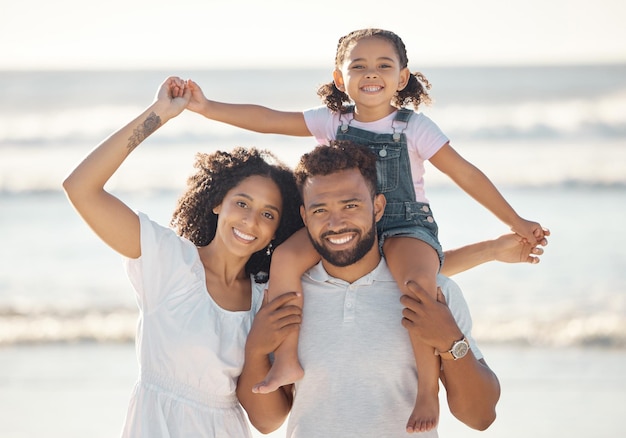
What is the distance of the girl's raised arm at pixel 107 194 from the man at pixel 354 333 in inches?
24.5

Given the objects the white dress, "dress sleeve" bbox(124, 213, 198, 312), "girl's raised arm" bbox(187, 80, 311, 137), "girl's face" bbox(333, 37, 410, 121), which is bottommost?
the white dress

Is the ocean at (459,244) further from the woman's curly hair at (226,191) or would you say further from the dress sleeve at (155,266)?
the dress sleeve at (155,266)

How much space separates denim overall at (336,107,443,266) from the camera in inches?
175

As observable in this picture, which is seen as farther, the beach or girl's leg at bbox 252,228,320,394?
the beach

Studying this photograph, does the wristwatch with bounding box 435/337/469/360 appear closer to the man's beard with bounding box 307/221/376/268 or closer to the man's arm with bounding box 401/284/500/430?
the man's arm with bounding box 401/284/500/430

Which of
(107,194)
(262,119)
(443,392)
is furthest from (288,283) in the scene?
(443,392)

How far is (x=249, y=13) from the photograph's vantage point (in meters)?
32.8

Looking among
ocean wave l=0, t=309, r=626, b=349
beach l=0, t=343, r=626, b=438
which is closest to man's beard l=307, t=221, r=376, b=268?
beach l=0, t=343, r=626, b=438

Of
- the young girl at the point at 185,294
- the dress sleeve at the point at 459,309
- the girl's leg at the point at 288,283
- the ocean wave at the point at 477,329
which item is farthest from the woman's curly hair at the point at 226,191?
the ocean wave at the point at 477,329

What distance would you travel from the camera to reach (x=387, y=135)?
14.9 feet

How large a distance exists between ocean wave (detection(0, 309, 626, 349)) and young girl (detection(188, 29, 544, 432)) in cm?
450

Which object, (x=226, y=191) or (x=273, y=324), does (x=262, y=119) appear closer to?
(x=226, y=191)

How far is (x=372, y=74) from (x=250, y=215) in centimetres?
91

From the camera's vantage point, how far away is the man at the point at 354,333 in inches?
151
